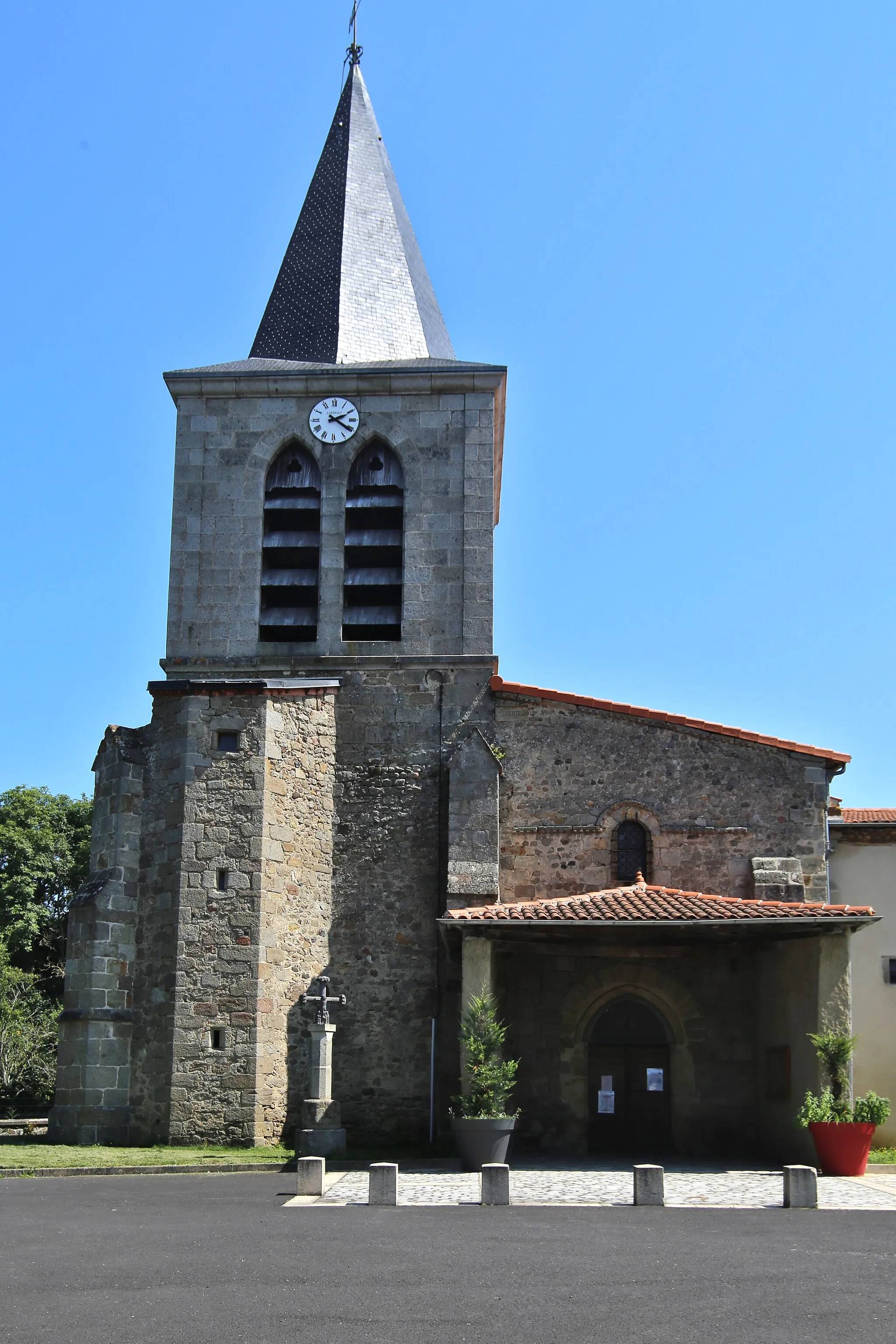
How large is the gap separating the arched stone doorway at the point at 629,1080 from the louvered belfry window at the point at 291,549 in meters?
7.07

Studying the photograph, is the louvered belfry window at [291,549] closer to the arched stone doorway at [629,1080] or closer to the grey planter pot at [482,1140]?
the arched stone doorway at [629,1080]

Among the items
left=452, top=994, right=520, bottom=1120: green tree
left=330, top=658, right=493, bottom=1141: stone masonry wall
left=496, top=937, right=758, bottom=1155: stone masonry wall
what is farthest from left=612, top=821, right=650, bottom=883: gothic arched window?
left=452, top=994, right=520, bottom=1120: green tree

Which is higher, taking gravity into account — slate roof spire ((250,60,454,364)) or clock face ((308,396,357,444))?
slate roof spire ((250,60,454,364))

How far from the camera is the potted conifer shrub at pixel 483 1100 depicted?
1462 centimetres

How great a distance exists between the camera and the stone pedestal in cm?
1533

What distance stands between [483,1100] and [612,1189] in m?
2.10

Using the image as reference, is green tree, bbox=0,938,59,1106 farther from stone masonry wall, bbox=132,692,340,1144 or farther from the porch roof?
the porch roof

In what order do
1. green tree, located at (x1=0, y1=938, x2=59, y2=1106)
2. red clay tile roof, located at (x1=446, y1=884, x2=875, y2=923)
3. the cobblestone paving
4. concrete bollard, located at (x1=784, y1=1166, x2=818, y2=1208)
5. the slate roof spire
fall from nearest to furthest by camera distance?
concrete bollard, located at (x1=784, y1=1166, x2=818, y2=1208) < the cobblestone paving < red clay tile roof, located at (x1=446, y1=884, x2=875, y2=923) < the slate roof spire < green tree, located at (x1=0, y1=938, x2=59, y2=1106)

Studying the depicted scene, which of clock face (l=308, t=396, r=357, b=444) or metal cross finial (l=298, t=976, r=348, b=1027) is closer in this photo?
metal cross finial (l=298, t=976, r=348, b=1027)

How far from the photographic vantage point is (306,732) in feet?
61.7

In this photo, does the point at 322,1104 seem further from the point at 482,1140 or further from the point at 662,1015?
the point at 662,1015

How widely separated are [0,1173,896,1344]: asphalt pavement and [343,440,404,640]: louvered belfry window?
997cm

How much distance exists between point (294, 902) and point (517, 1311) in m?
10.8

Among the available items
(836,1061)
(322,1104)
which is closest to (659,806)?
(836,1061)
